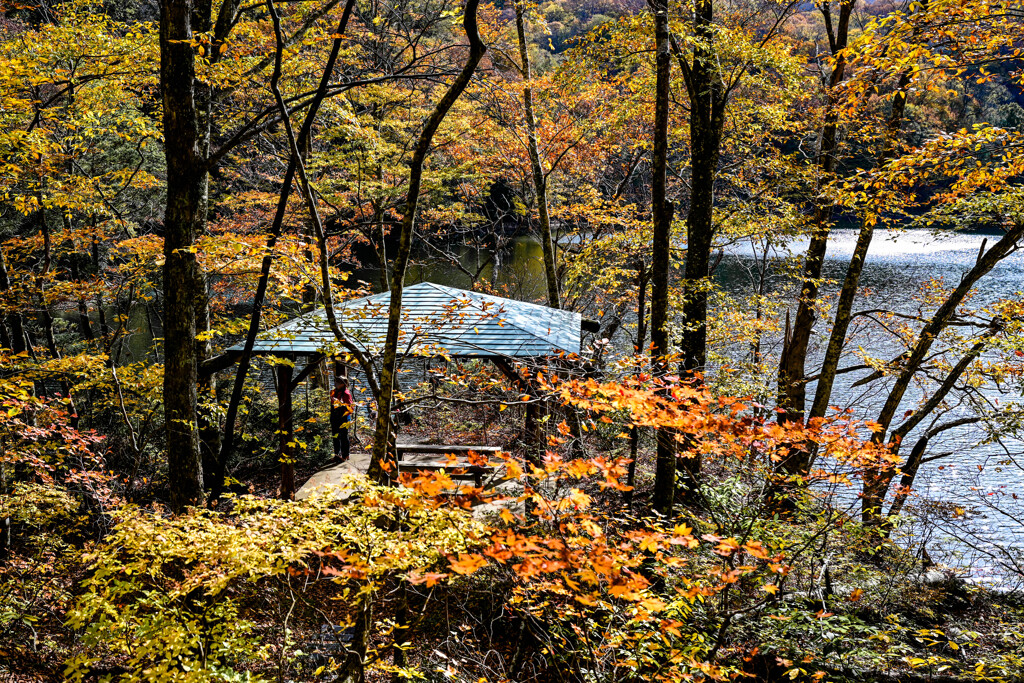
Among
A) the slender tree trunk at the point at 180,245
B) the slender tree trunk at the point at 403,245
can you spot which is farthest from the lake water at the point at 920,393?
the slender tree trunk at the point at 180,245

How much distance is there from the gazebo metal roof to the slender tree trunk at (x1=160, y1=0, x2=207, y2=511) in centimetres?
116

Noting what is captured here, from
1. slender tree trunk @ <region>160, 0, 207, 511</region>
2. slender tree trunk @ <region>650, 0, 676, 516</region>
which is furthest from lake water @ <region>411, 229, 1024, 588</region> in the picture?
slender tree trunk @ <region>160, 0, 207, 511</region>

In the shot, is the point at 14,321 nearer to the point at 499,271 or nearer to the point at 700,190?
the point at 700,190

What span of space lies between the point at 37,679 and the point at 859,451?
24.8 ft

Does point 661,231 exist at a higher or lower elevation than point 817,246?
higher

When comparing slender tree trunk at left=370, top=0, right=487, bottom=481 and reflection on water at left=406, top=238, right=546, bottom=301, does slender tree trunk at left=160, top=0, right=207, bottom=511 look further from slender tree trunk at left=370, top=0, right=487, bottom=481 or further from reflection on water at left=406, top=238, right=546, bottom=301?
reflection on water at left=406, top=238, right=546, bottom=301

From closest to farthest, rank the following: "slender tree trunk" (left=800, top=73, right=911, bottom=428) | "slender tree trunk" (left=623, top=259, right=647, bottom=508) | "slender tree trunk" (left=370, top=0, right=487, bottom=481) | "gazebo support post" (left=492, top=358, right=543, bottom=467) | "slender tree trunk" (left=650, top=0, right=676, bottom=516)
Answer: "slender tree trunk" (left=370, top=0, right=487, bottom=481) → "slender tree trunk" (left=650, top=0, right=676, bottom=516) → "gazebo support post" (left=492, top=358, right=543, bottom=467) → "slender tree trunk" (left=623, top=259, right=647, bottom=508) → "slender tree trunk" (left=800, top=73, right=911, bottom=428)

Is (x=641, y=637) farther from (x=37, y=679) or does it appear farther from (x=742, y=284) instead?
(x=742, y=284)

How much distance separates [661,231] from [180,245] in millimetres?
5099

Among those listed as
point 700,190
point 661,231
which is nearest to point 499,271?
point 700,190

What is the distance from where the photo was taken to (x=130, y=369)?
9.68m

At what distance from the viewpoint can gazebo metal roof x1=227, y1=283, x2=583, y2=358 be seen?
284 inches

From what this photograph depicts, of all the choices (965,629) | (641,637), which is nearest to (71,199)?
(641,637)

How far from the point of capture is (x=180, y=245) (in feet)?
19.4
